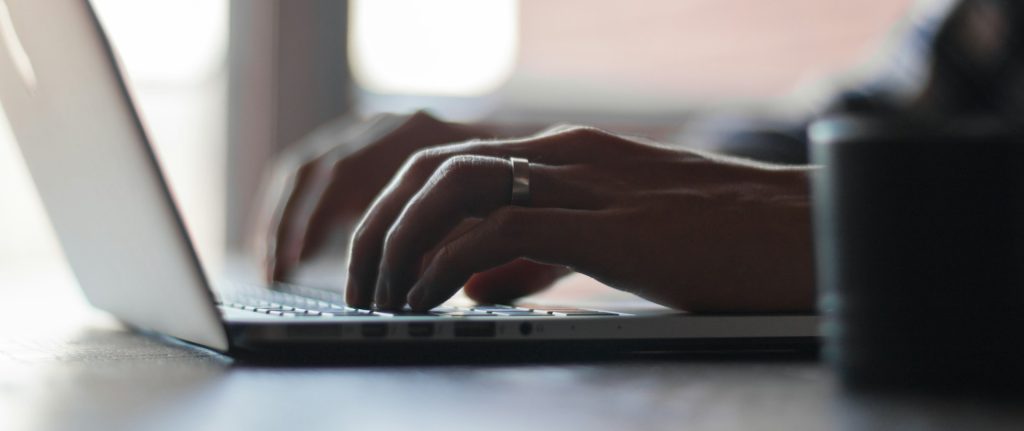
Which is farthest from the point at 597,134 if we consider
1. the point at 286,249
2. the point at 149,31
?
the point at 149,31

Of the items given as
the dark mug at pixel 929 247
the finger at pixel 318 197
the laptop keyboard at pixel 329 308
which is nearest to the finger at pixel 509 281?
the laptop keyboard at pixel 329 308

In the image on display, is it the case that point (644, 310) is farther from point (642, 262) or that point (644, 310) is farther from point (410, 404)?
point (410, 404)

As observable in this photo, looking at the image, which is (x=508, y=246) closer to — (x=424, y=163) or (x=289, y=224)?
(x=424, y=163)

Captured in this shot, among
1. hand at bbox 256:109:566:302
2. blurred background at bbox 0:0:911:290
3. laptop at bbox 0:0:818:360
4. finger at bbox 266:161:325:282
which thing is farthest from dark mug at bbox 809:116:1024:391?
blurred background at bbox 0:0:911:290

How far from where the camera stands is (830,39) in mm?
2807

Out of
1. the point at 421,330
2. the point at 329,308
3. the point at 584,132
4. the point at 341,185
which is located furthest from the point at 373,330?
the point at 341,185

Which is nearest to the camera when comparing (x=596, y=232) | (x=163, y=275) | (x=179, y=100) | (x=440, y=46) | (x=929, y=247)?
(x=929, y=247)

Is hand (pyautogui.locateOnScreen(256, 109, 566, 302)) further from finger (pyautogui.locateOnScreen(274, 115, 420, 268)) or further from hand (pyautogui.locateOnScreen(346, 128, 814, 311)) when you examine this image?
hand (pyautogui.locateOnScreen(346, 128, 814, 311))

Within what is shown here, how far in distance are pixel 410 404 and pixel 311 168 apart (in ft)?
3.21

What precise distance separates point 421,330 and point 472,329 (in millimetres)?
28

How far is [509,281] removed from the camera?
2.43 ft

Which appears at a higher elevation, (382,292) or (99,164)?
(99,164)

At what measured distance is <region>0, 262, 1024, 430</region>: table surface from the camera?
362mm

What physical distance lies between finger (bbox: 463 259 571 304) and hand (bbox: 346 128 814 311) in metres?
0.08
